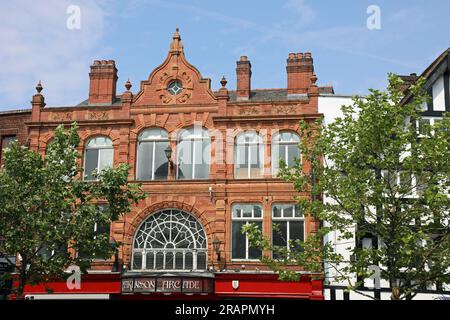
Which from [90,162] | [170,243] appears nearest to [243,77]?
[90,162]

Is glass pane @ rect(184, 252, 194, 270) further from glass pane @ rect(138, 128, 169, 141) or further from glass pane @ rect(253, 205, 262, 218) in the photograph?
glass pane @ rect(138, 128, 169, 141)

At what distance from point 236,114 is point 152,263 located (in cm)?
745

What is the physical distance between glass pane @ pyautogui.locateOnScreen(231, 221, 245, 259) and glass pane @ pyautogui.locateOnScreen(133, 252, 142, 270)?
13.1 feet

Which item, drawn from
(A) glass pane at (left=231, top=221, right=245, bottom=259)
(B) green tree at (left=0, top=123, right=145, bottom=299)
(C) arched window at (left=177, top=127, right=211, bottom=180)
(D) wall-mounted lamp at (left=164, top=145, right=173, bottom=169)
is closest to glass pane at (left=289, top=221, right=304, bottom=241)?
(A) glass pane at (left=231, top=221, right=245, bottom=259)

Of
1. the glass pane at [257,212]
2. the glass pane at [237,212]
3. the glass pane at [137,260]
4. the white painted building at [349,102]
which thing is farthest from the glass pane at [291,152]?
the glass pane at [137,260]

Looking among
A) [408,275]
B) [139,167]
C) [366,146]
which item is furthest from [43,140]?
[408,275]

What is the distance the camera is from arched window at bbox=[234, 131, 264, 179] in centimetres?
2616

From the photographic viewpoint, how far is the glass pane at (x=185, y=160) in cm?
2655

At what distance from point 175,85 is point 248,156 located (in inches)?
191

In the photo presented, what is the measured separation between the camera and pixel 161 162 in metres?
26.8

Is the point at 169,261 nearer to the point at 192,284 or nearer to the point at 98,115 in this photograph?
the point at 192,284
